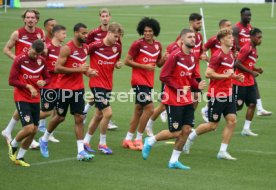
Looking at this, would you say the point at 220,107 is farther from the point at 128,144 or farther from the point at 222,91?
the point at 128,144

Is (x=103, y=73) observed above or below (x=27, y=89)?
above

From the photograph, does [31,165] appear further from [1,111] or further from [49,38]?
[1,111]


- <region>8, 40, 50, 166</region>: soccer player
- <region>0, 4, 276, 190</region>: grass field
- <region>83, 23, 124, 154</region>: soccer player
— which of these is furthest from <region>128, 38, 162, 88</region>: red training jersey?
<region>8, 40, 50, 166</region>: soccer player

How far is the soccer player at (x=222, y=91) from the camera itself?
1473 cm

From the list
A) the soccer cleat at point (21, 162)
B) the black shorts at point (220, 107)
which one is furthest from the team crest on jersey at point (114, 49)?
the soccer cleat at point (21, 162)

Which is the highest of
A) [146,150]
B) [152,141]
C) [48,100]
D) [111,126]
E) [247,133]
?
[48,100]

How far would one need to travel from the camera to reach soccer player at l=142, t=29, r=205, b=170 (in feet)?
45.5

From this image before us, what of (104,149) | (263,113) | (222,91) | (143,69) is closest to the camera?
(222,91)

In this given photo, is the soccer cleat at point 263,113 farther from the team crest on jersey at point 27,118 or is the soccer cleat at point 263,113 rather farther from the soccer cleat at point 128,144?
the team crest on jersey at point 27,118

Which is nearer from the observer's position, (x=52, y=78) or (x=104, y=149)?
(x=104, y=149)

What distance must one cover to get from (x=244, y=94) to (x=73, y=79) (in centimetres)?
428

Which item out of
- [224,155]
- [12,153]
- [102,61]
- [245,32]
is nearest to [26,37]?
[102,61]

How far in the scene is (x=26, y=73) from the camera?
1407cm

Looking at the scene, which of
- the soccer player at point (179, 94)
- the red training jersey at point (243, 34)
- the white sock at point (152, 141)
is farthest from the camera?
the red training jersey at point (243, 34)
